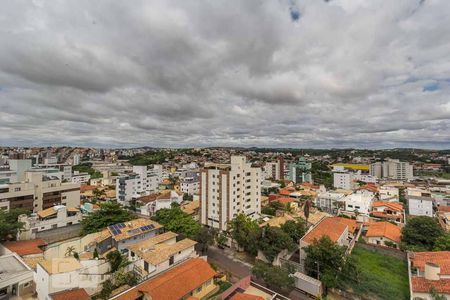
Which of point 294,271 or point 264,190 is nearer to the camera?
point 294,271

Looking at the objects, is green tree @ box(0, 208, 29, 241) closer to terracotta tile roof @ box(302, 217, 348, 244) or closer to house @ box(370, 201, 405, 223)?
terracotta tile roof @ box(302, 217, 348, 244)

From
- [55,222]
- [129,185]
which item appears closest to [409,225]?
[55,222]

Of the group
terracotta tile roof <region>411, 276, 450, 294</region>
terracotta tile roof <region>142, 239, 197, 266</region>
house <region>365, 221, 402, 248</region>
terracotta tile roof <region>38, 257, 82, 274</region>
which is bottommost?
house <region>365, 221, 402, 248</region>

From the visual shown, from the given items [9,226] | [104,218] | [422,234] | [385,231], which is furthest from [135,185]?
[422,234]

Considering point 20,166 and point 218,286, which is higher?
point 20,166

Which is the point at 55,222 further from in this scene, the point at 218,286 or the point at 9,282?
the point at 218,286

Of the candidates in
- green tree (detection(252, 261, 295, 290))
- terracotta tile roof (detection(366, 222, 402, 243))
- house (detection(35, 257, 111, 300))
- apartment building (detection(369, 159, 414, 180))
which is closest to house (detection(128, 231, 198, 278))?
house (detection(35, 257, 111, 300))

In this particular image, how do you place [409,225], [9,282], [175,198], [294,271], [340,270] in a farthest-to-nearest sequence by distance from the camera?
[175,198]
[409,225]
[294,271]
[340,270]
[9,282]
